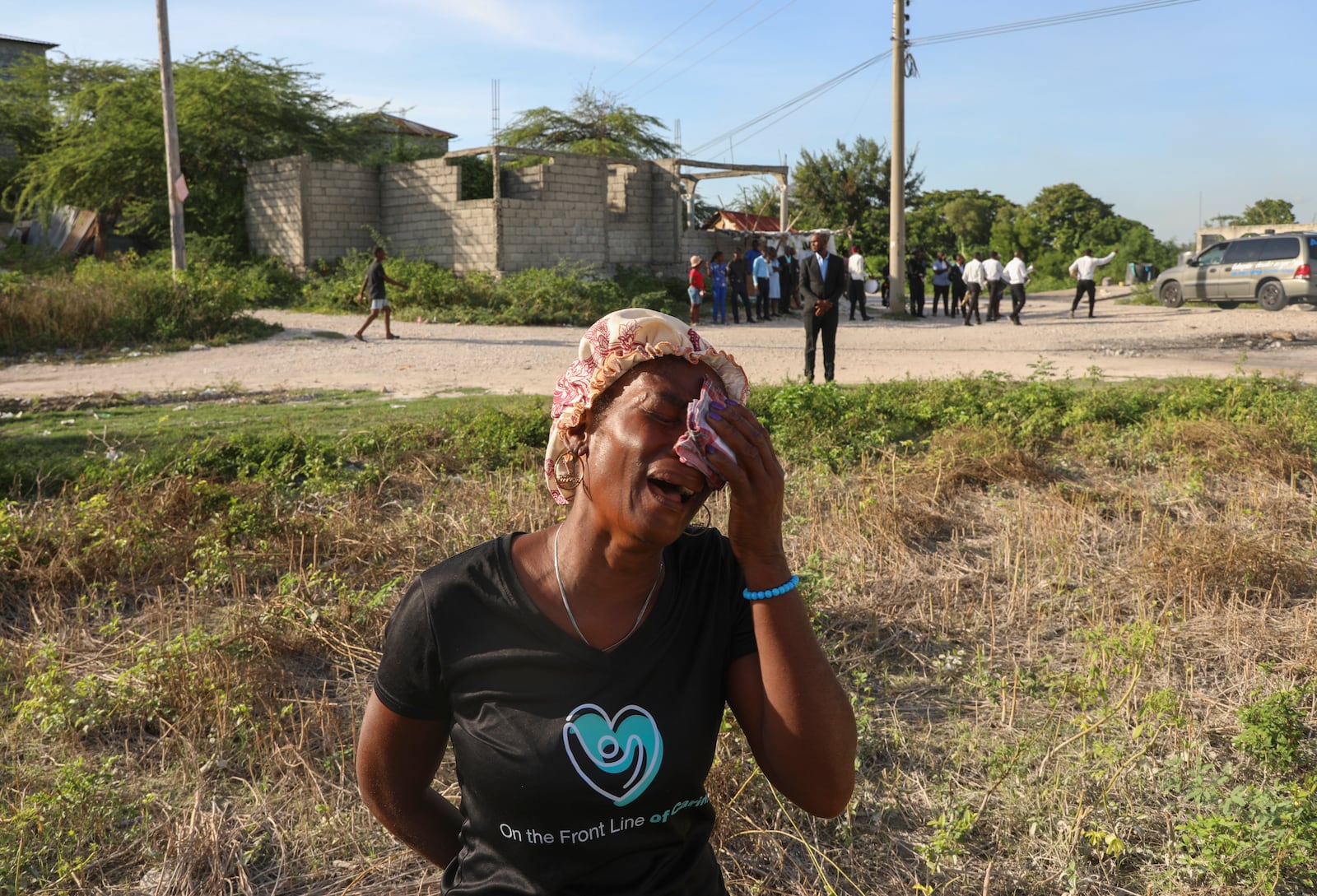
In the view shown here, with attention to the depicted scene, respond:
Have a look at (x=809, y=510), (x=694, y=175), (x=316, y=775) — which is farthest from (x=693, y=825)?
(x=694, y=175)

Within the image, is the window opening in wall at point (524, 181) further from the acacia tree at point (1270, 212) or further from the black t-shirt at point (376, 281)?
the acacia tree at point (1270, 212)

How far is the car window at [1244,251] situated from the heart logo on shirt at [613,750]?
2564 cm

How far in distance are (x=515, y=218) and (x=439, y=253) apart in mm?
2163

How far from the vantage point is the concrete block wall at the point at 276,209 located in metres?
24.6

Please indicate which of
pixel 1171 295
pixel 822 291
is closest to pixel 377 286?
pixel 822 291

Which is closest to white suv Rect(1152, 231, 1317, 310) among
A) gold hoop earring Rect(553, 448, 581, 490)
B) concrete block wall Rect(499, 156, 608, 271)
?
concrete block wall Rect(499, 156, 608, 271)

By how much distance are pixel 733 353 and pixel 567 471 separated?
49.0 ft

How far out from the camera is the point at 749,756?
3.31m

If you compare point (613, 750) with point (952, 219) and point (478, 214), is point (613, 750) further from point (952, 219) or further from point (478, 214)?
point (952, 219)

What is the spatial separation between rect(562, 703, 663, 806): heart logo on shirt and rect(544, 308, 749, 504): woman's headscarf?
18.4 inches

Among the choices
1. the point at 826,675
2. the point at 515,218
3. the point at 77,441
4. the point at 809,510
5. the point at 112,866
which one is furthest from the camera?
the point at 515,218

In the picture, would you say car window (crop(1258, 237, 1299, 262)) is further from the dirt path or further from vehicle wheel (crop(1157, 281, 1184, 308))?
vehicle wheel (crop(1157, 281, 1184, 308))

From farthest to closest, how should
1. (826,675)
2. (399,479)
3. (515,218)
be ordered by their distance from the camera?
(515,218)
(399,479)
(826,675)

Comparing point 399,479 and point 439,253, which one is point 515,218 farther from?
point 399,479
